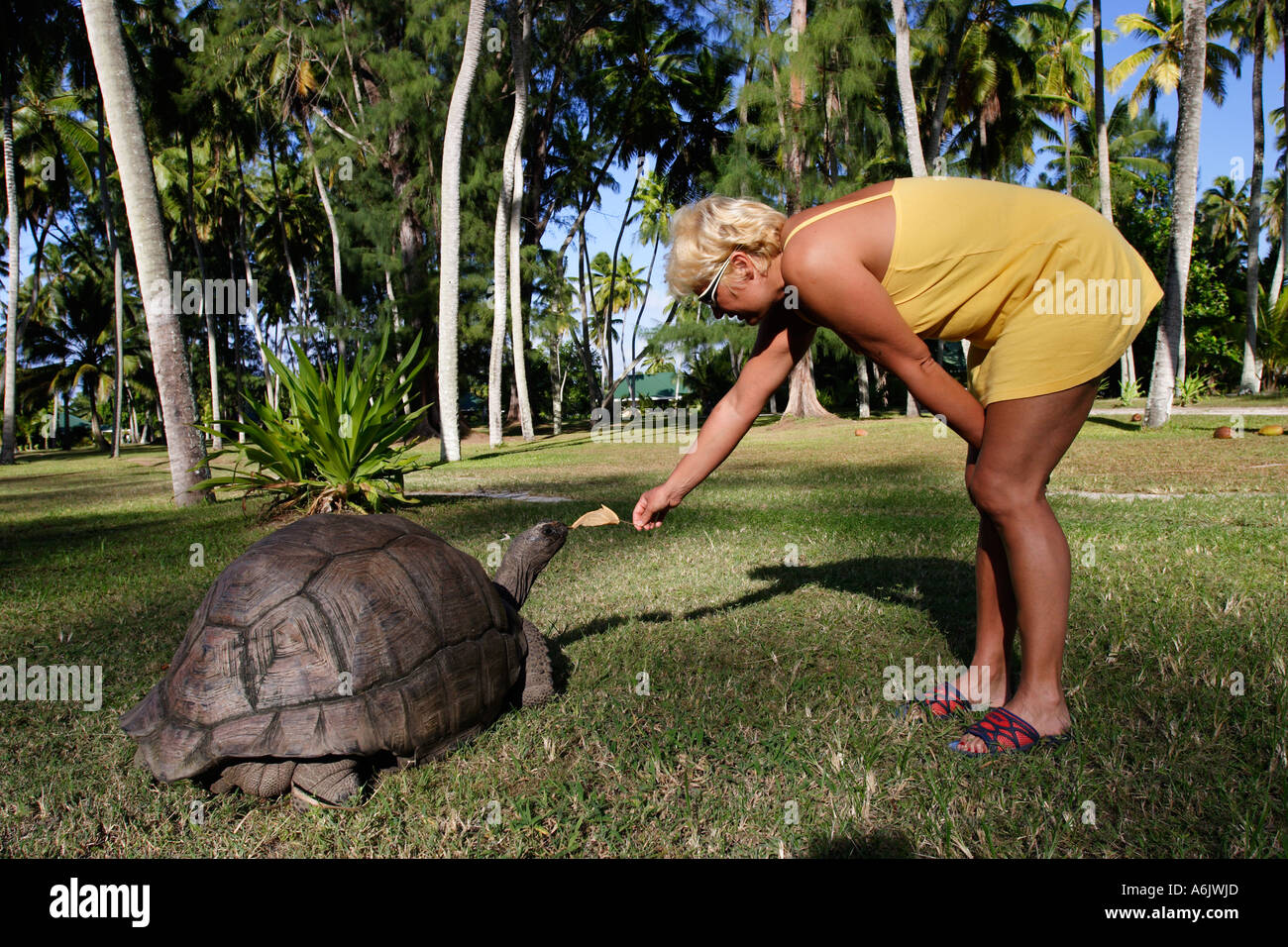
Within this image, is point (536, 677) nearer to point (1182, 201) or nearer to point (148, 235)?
point (148, 235)

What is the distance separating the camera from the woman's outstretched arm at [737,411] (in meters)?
3.19

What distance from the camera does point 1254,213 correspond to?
2580 cm

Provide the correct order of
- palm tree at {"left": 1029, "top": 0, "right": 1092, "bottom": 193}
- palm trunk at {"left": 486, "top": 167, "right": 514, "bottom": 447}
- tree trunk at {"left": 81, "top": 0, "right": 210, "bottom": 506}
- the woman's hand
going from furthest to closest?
palm tree at {"left": 1029, "top": 0, "right": 1092, "bottom": 193} → palm trunk at {"left": 486, "top": 167, "right": 514, "bottom": 447} → tree trunk at {"left": 81, "top": 0, "right": 210, "bottom": 506} → the woman's hand

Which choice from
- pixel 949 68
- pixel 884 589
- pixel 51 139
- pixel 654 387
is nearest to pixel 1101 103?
pixel 949 68

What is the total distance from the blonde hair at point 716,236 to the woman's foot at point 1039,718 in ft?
5.95

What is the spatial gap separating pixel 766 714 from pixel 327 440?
5.79 metres

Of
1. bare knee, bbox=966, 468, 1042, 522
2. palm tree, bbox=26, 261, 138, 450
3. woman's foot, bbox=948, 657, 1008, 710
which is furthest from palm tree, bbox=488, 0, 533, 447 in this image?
palm tree, bbox=26, 261, 138, 450

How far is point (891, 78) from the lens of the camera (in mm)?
27641

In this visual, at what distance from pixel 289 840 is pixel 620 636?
1952 mm

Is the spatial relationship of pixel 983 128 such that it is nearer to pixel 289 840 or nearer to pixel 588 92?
pixel 588 92

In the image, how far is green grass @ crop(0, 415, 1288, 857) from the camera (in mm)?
2287

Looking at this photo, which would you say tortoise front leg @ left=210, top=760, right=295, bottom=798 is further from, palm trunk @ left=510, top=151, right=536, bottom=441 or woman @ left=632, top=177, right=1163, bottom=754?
palm trunk @ left=510, top=151, right=536, bottom=441

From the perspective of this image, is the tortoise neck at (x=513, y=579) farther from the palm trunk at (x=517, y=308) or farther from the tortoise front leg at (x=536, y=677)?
the palm trunk at (x=517, y=308)

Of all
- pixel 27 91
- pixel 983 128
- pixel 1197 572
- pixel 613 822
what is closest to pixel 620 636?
pixel 613 822
